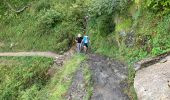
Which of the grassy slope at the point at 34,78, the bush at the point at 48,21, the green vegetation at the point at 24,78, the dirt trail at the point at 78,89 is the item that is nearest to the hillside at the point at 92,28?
the bush at the point at 48,21

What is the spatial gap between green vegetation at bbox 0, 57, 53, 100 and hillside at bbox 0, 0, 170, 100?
0.64 m

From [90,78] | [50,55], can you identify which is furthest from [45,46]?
[90,78]

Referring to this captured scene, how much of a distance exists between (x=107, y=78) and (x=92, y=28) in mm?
7352

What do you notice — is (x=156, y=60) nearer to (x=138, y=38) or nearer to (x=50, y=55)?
(x=138, y=38)

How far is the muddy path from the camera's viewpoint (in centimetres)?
1462

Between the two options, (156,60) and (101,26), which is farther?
(101,26)

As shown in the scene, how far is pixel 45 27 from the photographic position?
26.2m

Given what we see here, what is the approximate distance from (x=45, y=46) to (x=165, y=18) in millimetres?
11202

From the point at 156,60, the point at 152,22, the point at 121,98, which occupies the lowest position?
the point at 121,98

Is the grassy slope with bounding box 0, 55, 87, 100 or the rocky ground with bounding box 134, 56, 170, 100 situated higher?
the rocky ground with bounding box 134, 56, 170, 100

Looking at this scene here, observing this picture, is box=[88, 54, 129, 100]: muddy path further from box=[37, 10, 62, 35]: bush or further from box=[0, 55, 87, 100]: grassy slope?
box=[37, 10, 62, 35]: bush

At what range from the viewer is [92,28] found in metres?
22.9

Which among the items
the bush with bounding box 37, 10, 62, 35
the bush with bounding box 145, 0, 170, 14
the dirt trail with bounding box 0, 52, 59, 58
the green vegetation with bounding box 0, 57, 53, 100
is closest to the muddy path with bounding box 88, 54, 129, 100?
the bush with bounding box 145, 0, 170, 14

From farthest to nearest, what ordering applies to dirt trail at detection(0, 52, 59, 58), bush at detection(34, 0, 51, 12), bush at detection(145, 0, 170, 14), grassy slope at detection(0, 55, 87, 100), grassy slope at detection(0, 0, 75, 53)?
bush at detection(34, 0, 51, 12)
grassy slope at detection(0, 0, 75, 53)
dirt trail at detection(0, 52, 59, 58)
grassy slope at detection(0, 55, 87, 100)
bush at detection(145, 0, 170, 14)
